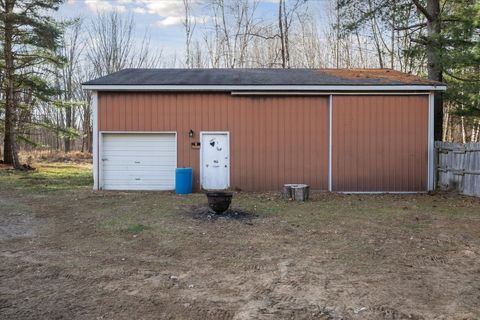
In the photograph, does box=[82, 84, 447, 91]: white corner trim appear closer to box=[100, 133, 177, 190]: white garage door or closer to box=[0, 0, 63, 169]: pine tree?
box=[100, 133, 177, 190]: white garage door

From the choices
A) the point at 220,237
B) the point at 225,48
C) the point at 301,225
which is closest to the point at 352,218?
the point at 301,225

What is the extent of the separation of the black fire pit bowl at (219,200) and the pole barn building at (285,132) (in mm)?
4491

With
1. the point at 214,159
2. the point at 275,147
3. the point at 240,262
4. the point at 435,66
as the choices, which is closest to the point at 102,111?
the point at 214,159

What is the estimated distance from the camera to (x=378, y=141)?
1311 cm

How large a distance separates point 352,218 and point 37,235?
5806mm

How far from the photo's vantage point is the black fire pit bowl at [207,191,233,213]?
8.50 metres

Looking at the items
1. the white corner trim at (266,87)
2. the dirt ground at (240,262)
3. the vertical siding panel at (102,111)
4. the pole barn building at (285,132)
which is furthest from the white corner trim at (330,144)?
the vertical siding panel at (102,111)

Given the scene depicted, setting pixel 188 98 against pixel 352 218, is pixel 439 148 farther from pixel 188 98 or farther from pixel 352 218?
pixel 188 98

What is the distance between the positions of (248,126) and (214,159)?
1.43 metres

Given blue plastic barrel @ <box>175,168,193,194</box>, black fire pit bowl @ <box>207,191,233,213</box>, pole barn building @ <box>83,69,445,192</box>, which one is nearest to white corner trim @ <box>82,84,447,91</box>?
pole barn building @ <box>83,69,445,192</box>

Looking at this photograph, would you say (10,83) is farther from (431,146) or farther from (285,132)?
(431,146)

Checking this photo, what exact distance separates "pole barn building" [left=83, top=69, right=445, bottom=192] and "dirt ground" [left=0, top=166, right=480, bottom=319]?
2.96 m

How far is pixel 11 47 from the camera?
19641mm

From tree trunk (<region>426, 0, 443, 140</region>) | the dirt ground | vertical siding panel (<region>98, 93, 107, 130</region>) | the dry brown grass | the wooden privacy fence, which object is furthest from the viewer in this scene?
the dry brown grass
